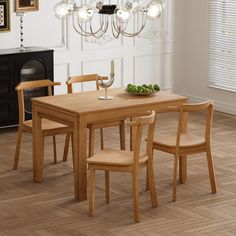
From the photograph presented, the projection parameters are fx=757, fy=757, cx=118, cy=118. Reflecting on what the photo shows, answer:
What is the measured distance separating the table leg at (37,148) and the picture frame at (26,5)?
2417mm

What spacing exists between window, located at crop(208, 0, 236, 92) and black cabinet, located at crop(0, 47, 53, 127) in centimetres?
233

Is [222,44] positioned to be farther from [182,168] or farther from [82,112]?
[82,112]

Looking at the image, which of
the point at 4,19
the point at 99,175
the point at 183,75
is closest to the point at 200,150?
the point at 99,175

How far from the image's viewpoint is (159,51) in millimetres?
10320

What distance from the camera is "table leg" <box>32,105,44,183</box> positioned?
273 inches

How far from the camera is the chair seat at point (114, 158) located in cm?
598

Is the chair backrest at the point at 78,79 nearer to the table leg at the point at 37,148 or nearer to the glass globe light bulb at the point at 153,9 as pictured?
the table leg at the point at 37,148

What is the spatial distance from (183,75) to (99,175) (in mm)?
3674

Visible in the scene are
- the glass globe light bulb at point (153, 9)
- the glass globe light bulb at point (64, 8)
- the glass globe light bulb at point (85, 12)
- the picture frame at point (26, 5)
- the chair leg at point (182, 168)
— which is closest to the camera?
the glass globe light bulb at point (85, 12)

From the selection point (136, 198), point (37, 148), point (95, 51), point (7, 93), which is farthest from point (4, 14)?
point (136, 198)

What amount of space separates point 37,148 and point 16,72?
192 centimetres

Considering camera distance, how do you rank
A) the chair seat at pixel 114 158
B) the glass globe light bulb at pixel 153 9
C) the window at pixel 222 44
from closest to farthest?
the chair seat at pixel 114 158, the glass globe light bulb at pixel 153 9, the window at pixel 222 44

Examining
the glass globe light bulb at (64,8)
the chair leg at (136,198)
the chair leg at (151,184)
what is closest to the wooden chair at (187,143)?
the chair leg at (151,184)

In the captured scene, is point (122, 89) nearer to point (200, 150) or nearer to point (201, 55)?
point (200, 150)
